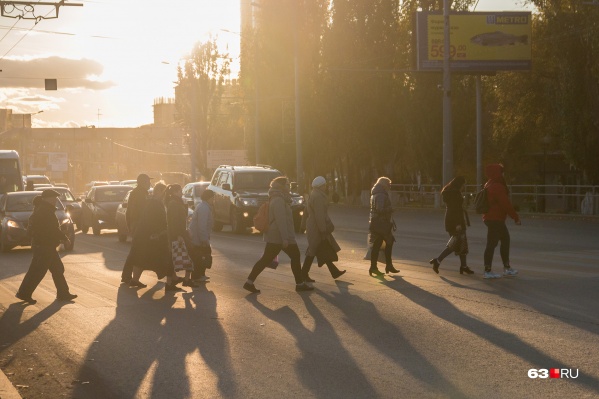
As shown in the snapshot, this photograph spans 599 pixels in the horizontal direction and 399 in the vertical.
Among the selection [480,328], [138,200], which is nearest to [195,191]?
[138,200]

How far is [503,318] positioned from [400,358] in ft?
8.79

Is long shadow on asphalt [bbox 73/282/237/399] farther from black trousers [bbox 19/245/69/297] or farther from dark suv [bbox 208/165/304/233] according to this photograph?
dark suv [bbox 208/165/304/233]

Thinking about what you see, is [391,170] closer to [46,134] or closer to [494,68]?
[494,68]

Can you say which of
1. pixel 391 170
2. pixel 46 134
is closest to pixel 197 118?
pixel 391 170

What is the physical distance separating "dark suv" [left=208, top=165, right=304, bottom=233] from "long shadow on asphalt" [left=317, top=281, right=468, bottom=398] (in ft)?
55.9

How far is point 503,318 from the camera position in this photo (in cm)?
1135


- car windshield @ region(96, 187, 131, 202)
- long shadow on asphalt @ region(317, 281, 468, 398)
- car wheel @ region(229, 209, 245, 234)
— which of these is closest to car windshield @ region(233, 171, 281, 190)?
car wheel @ region(229, 209, 245, 234)

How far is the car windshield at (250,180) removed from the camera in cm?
3244

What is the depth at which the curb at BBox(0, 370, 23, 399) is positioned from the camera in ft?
24.9

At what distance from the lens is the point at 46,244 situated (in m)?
14.7

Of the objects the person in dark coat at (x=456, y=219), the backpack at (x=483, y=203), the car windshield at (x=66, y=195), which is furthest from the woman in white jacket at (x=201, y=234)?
the car windshield at (x=66, y=195)

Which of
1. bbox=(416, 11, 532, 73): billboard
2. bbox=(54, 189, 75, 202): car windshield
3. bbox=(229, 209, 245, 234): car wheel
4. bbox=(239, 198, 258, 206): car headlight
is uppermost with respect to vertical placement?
bbox=(416, 11, 532, 73): billboard

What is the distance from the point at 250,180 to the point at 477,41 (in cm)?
1786

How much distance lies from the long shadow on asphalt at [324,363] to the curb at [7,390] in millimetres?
2146
